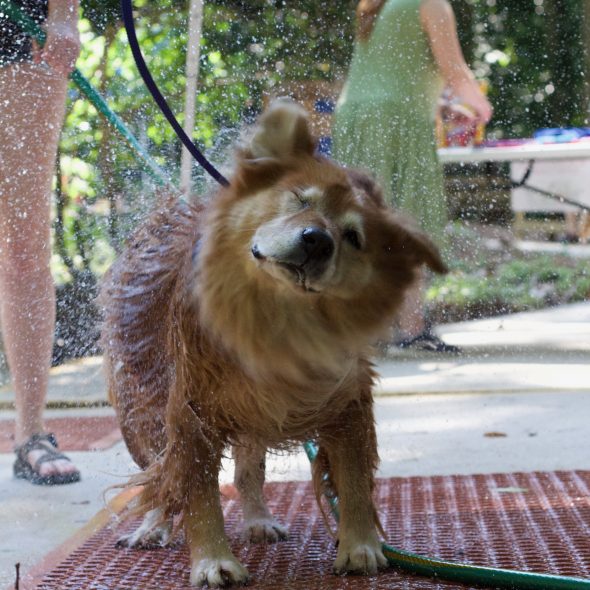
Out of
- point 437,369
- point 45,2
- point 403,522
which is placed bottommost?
point 437,369

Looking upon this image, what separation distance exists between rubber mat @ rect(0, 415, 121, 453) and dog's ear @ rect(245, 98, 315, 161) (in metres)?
2.16

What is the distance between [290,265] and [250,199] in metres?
0.28

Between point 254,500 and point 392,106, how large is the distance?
2.32 meters

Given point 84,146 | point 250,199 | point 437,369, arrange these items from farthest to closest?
point 437,369, point 84,146, point 250,199

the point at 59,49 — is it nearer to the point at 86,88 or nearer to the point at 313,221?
the point at 86,88

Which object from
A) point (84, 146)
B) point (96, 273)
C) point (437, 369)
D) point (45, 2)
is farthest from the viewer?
point (437, 369)

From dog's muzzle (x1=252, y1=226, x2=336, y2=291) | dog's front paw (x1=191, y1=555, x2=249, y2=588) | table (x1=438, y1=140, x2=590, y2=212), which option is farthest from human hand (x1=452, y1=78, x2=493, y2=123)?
dog's front paw (x1=191, y1=555, x2=249, y2=588)

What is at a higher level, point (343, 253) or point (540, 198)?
point (343, 253)

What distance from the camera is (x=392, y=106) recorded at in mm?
4840

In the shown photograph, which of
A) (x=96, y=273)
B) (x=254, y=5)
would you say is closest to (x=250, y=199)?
(x=96, y=273)

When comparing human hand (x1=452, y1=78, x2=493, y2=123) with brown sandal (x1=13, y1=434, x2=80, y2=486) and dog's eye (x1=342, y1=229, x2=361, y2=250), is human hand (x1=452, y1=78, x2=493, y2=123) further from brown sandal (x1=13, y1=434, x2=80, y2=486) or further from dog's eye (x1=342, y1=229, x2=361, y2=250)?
dog's eye (x1=342, y1=229, x2=361, y2=250)

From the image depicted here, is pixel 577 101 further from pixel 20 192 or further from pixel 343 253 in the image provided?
pixel 343 253

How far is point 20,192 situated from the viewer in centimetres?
371

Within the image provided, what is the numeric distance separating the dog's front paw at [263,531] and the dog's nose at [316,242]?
3.48 ft
